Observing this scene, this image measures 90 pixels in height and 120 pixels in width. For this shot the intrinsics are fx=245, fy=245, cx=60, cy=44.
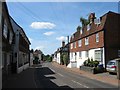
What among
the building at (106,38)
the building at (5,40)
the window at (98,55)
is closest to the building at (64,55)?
the building at (106,38)

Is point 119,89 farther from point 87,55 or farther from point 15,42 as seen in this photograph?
point 87,55

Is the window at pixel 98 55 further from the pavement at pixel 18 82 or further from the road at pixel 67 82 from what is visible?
the pavement at pixel 18 82

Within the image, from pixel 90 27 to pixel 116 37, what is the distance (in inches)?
311

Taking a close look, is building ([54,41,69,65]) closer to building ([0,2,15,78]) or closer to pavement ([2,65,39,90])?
building ([0,2,15,78])

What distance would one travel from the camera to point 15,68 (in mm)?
32969

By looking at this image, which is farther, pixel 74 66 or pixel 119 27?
pixel 74 66

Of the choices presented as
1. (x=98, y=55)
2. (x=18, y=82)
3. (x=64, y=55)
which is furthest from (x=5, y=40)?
(x=64, y=55)

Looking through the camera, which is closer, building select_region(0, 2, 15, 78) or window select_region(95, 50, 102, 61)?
building select_region(0, 2, 15, 78)

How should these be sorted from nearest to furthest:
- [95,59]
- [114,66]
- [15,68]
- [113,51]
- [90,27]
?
[114,66] < [15,68] < [113,51] < [95,59] < [90,27]

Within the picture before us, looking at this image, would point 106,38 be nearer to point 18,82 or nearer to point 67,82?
point 67,82

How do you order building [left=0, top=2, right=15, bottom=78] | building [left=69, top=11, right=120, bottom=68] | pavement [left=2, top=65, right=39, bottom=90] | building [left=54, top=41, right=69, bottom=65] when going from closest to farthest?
pavement [left=2, top=65, right=39, bottom=90] → building [left=0, top=2, right=15, bottom=78] → building [left=69, top=11, right=120, bottom=68] → building [left=54, top=41, right=69, bottom=65]

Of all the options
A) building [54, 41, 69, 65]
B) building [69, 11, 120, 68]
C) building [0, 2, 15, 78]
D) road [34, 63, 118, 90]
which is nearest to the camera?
road [34, 63, 118, 90]

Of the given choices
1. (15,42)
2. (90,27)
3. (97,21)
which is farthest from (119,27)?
(15,42)

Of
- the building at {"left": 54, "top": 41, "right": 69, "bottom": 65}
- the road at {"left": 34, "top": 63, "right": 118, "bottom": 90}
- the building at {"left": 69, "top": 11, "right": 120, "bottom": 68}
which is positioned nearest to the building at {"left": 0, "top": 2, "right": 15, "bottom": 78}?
the road at {"left": 34, "top": 63, "right": 118, "bottom": 90}
